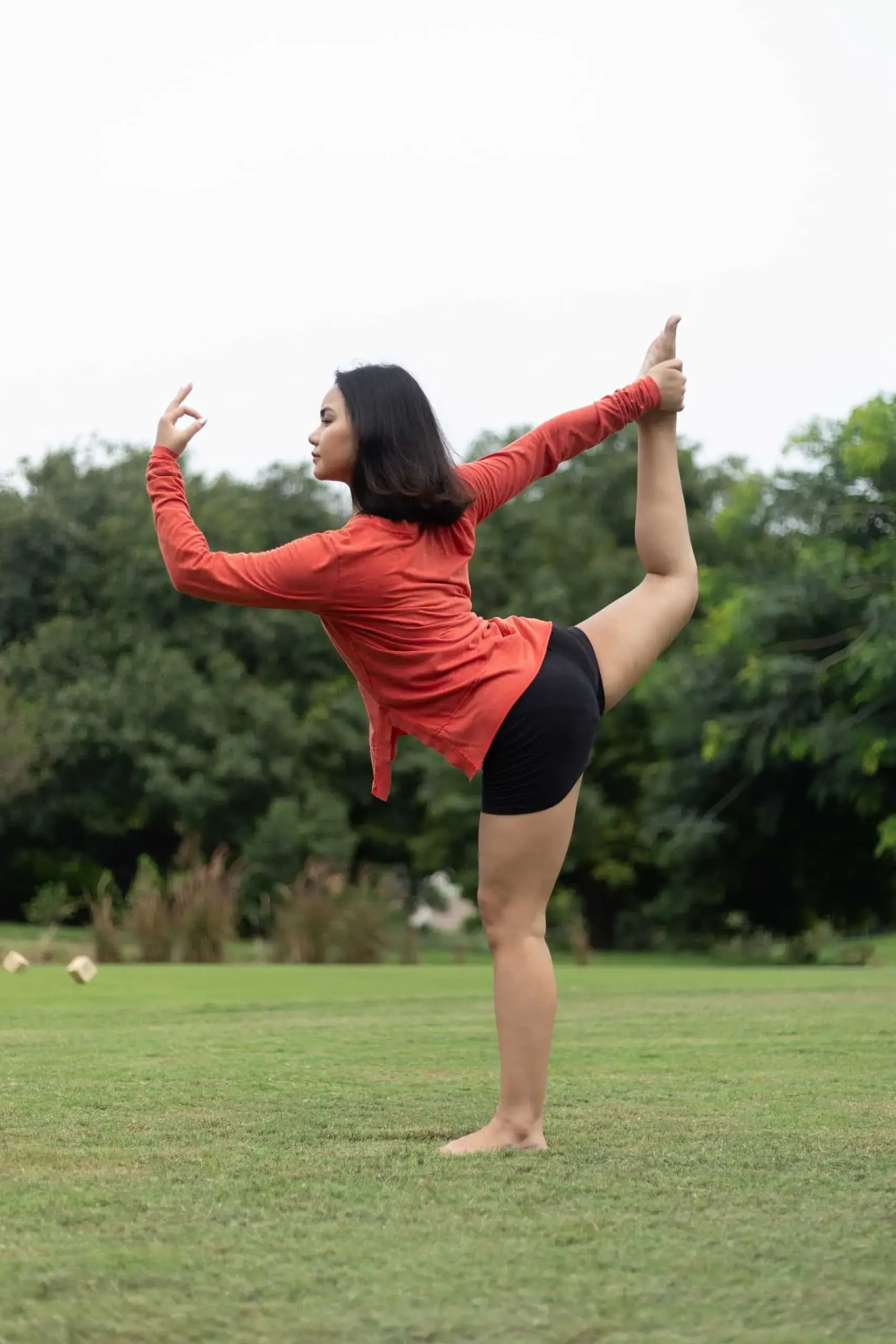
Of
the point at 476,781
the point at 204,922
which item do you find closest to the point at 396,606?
the point at 204,922

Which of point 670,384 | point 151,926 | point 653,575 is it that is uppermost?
point 670,384

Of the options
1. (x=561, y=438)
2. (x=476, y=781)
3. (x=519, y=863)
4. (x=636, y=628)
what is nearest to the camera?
(x=519, y=863)

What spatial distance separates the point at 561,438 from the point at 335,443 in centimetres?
58

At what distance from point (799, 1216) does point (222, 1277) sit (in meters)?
Answer: 0.94

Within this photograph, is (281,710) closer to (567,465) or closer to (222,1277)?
(567,465)

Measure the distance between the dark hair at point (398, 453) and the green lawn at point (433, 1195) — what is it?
130 centimetres

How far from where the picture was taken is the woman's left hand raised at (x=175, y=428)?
142 inches

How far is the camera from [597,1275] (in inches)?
86.4

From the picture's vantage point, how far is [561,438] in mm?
3887

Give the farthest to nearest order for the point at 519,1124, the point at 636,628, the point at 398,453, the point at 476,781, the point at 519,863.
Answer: the point at 476,781, the point at 636,628, the point at 398,453, the point at 519,863, the point at 519,1124

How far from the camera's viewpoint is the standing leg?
335 cm

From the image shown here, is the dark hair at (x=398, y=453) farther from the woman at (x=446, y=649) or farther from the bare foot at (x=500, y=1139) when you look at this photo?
the bare foot at (x=500, y=1139)

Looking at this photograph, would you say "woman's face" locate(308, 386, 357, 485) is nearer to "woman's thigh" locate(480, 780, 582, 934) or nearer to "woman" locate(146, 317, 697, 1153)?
"woman" locate(146, 317, 697, 1153)

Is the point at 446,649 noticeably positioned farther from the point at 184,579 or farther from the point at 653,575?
the point at 653,575
